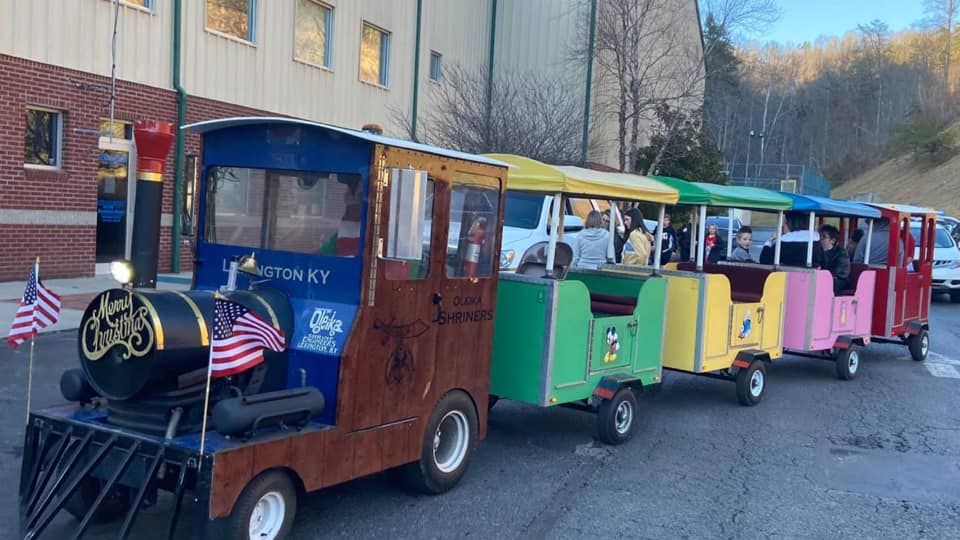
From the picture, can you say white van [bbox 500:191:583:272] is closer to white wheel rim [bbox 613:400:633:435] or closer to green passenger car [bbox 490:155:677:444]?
green passenger car [bbox 490:155:677:444]

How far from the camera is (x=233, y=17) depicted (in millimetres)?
18359

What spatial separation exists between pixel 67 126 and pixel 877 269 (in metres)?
12.7

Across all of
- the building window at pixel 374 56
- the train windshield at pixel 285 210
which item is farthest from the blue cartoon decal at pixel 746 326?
the building window at pixel 374 56

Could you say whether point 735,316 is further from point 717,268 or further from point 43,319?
point 43,319

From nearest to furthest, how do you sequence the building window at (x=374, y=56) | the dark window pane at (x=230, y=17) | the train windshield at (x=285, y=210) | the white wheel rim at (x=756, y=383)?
1. the train windshield at (x=285, y=210)
2. the white wheel rim at (x=756, y=383)
3. the dark window pane at (x=230, y=17)
4. the building window at (x=374, y=56)

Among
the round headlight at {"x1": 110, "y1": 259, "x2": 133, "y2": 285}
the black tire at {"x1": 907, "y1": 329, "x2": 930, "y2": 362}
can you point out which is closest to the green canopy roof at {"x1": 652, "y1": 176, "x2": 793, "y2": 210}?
the black tire at {"x1": 907, "y1": 329, "x2": 930, "y2": 362}

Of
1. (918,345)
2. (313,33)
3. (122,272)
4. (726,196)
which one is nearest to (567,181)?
(726,196)

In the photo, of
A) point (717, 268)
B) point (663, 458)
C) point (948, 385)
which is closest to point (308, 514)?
point (663, 458)

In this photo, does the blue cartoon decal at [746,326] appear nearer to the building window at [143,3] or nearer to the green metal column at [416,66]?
the building window at [143,3]

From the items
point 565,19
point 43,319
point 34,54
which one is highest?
point 565,19

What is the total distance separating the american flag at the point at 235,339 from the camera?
4.45 metres

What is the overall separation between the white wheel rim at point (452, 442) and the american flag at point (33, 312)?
2531 mm

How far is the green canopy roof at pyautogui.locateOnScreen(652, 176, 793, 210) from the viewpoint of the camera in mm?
8695

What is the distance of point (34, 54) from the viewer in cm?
1430
